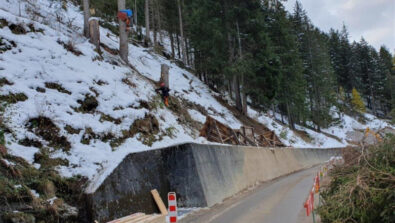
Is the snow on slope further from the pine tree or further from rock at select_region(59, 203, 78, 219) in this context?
the pine tree

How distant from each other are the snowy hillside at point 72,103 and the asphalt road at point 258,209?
3066mm

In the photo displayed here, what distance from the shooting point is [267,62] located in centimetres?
2925

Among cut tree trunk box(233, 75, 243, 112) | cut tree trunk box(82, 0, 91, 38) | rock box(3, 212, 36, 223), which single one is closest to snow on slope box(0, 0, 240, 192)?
cut tree trunk box(82, 0, 91, 38)

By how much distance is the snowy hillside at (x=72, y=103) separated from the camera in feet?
28.9

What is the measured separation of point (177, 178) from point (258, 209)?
115 inches

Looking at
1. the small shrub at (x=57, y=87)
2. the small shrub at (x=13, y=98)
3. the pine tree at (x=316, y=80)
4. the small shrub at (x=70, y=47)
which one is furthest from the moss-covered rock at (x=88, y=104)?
the pine tree at (x=316, y=80)

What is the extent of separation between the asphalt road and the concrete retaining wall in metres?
0.67

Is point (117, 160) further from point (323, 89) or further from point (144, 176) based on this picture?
point (323, 89)

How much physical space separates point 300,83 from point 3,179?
36.2m

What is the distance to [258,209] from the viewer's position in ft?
35.8

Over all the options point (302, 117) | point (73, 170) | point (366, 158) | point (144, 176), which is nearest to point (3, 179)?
point (73, 170)

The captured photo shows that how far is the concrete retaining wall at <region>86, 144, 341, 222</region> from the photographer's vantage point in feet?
26.7

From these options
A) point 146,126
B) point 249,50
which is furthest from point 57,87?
point 249,50

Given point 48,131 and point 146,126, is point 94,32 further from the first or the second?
point 48,131
